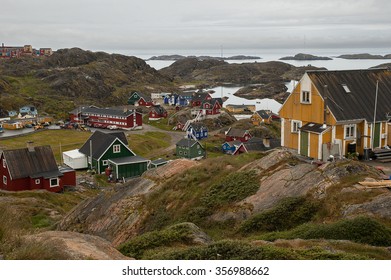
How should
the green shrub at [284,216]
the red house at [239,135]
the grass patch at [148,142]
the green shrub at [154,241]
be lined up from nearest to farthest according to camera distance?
the green shrub at [154,241] < the green shrub at [284,216] < the grass patch at [148,142] < the red house at [239,135]

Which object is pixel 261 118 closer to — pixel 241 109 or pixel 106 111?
pixel 241 109

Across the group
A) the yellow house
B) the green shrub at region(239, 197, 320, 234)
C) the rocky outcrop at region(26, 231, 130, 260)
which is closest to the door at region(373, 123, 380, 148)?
the yellow house

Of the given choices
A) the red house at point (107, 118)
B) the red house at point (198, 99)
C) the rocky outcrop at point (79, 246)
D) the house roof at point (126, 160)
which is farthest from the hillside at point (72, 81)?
the rocky outcrop at point (79, 246)

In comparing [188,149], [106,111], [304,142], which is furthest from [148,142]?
[304,142]

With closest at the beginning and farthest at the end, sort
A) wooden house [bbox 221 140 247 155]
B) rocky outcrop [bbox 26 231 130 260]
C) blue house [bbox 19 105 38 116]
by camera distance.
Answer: rocky outcrop [bbox 26 231 130 260]
wooden house [bbox 221 140 247 155]
blue house [bbox 19 105 38 116]

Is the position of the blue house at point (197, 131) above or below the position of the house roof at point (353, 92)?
below

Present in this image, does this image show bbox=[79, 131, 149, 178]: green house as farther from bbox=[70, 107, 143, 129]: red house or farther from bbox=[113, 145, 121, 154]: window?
bbox=[70, 107, 143, 129]: red house

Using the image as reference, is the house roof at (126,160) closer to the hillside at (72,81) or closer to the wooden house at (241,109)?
the hillside at (72,81)
